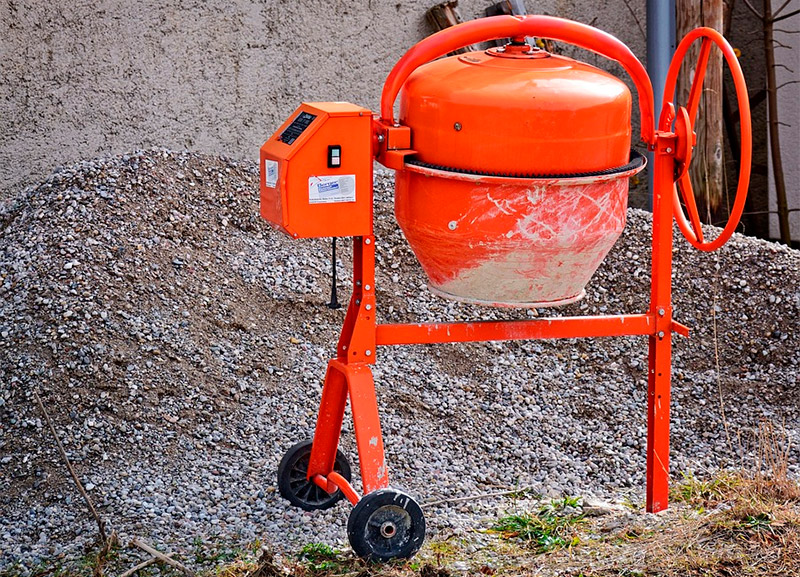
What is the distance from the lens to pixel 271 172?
115 inches

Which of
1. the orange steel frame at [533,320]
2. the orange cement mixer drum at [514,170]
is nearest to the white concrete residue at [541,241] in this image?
the orange cement mixer drum at [514,170]

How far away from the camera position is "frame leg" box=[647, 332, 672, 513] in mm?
3254

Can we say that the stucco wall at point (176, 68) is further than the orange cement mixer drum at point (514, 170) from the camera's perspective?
Yes

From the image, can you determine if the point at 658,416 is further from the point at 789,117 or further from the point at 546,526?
the point at 789,117

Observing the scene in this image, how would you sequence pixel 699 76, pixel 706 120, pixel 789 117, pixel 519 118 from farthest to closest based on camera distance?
pixel 789 117
pixel 706 120
pixel 699 76
pixel 519 118

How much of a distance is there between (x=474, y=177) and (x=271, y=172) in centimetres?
57

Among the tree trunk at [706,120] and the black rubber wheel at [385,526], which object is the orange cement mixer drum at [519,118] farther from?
the tree trunk at [706,120]

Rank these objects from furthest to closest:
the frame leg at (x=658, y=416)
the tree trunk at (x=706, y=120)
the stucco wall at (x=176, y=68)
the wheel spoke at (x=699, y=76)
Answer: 1. the tree trunk at (x=706, y=120)
2. the stucco wall at (x=176, y=68)
3. the frame leg at (x=658, y=416)
4. the wheel spoke at (x=699, y=76)

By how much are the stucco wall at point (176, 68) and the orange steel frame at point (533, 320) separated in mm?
2498

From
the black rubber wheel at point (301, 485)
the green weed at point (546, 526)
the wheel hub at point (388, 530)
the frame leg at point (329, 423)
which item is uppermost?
the frame leg at point (329, 423)

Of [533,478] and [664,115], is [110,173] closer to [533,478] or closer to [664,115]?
[533,478]

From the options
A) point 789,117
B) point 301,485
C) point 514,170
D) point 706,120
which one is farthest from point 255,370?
point 789,117

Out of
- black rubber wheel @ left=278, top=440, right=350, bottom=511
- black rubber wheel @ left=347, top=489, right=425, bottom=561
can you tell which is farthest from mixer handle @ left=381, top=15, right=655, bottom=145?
black rubber wheel @ left=278, top=440, right=350, bottom=511

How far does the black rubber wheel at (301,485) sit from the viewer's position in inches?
137
